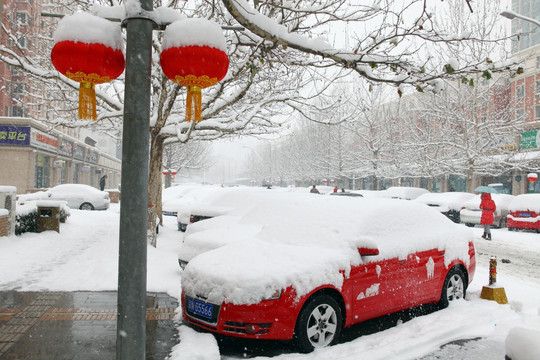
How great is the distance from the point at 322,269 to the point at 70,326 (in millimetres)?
2975

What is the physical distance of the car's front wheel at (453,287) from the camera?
5836 mm

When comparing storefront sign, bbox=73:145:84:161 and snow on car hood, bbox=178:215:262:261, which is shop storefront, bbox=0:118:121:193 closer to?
storefront sign, bbox=73:145:84:161

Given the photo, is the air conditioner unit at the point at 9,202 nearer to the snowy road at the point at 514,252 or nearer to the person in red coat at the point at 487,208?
the snowy road at the point at 514,252

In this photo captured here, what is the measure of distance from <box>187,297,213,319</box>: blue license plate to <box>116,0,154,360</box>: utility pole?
1791 mm

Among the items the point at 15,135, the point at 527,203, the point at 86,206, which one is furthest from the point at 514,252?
the point at 15,135

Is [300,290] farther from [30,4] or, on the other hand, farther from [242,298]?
[30,4]

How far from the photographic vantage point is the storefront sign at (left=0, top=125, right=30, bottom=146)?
83.3 ft

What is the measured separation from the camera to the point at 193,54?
2.61 metres

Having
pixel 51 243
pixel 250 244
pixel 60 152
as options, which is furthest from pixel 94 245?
pixel 60 152

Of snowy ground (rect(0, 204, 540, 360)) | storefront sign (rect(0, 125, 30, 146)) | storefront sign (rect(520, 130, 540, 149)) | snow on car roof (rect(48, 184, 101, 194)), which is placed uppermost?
storefront sign (rect(520, 130, 540, 149))

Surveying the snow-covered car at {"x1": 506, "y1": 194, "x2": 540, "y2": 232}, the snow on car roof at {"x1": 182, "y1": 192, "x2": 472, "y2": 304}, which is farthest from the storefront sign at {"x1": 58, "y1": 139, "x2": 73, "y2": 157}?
the snow-covered car at {"x1": 506, "y1": 194, "x2": 540, "y2": 232}

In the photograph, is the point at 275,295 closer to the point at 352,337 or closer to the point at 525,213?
the point at 352,337

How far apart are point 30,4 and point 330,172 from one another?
30.8 m

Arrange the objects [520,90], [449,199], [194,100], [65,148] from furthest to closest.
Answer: [520,90]
[65,148]
[449,199]
[194,100]
